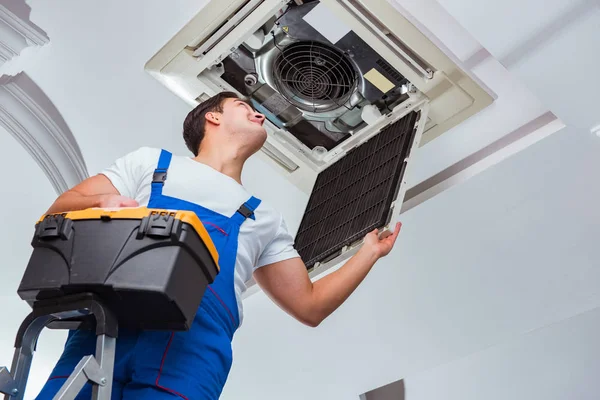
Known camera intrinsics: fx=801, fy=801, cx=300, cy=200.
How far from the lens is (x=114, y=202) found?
1.69 metres

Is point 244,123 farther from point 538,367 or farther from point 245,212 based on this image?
point 538,367

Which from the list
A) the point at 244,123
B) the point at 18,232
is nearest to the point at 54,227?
the point at 244,123

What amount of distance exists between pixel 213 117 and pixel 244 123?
0.10 m

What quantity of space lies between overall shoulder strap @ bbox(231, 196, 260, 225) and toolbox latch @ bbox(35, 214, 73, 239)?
0.44 meters

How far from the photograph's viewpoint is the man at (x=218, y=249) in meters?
1.61

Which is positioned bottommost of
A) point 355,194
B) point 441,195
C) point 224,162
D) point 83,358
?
point 83,358

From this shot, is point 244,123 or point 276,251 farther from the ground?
point 244,123

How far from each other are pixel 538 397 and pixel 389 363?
1328 mm

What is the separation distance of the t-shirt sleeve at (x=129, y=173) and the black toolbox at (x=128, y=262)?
1.15 ft

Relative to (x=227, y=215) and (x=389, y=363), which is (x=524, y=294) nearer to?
(x=389, y=363)

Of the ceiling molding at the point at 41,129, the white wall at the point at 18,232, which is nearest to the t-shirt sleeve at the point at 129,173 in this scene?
the ceiling molding at the point at 41,129

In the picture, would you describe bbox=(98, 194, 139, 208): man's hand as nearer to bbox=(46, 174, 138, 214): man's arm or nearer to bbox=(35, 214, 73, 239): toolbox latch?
bbox=(46, 174, 138, 214): man's arm

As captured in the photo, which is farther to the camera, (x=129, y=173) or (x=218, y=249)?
(x=129, y=173)

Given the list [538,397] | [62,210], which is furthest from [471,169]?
[538,397]
